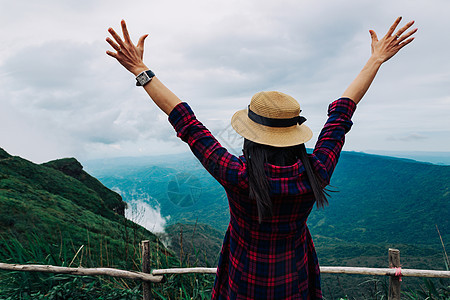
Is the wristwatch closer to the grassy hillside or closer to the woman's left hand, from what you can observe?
the woman's left hand

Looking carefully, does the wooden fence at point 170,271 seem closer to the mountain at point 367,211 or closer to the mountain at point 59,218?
the mountain at point 59,218

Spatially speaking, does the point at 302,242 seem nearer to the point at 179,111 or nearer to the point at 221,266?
the point at 221,266

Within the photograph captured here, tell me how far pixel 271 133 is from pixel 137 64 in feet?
2.35

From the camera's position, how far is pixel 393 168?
144 m

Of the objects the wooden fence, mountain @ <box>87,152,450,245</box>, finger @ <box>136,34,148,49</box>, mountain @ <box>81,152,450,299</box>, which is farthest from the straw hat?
mountain @ <box>87,152,450,245</box>

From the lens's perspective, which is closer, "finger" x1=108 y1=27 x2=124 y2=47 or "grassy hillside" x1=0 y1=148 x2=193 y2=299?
"finger" x1=108 y1=27 x2=124 y2=47

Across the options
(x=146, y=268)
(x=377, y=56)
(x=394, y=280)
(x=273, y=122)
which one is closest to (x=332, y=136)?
(x=273, y=122)

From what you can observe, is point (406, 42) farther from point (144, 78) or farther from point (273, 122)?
point (144, 78)

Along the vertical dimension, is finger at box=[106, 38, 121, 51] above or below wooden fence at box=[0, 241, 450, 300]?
above

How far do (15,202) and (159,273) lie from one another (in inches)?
314

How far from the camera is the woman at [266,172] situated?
1176mm

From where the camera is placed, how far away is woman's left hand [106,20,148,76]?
4.28 ft

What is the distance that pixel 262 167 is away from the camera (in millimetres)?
1147

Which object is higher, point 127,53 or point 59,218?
point 127,53
